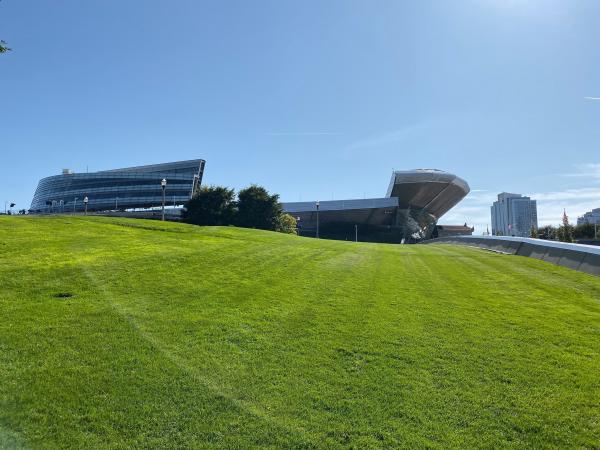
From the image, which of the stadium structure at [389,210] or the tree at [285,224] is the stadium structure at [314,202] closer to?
the stadium structure at [389,210]

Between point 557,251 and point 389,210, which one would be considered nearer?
point 557,251

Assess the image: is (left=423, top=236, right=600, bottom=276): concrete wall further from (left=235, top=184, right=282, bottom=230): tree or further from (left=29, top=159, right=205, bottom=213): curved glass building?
(left=29, top=159, right=205, bottom=213): curved glass building

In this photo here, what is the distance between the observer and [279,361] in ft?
18.4

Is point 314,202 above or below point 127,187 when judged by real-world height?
below

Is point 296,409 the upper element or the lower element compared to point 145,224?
lower

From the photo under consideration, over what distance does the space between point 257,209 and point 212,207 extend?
253 inches

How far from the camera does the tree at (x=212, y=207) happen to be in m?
59.3

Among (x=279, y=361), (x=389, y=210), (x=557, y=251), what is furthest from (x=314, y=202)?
(x=279, y=361)

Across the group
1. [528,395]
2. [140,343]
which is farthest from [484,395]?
[140,343]

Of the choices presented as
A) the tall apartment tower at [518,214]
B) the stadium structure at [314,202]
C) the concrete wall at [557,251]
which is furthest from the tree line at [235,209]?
the tall apartment tower at [518,214]

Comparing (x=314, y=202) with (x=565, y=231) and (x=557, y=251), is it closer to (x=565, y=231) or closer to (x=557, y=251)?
(x=565, y=231)

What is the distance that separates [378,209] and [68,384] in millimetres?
92622

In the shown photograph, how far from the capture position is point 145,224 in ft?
72.4

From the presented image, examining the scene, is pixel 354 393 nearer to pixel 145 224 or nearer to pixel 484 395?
pixel 484 395
